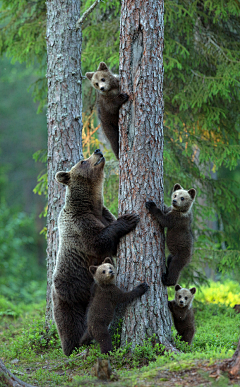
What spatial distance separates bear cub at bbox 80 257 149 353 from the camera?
486cm

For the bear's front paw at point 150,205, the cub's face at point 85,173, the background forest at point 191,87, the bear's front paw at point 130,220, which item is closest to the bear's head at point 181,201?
the bear's front paw at point 150,205

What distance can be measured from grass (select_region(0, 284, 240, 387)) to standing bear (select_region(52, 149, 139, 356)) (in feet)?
1.71

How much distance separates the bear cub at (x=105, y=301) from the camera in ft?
15.9

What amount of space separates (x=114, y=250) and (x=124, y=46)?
2.78m

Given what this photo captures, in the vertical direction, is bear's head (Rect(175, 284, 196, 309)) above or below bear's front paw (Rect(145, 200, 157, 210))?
below

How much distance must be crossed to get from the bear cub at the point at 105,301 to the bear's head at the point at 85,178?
1.38 metres

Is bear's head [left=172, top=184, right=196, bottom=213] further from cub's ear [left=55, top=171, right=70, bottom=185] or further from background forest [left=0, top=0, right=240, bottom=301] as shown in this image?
background forest [left=0, top=0, right=240, bottom=301]

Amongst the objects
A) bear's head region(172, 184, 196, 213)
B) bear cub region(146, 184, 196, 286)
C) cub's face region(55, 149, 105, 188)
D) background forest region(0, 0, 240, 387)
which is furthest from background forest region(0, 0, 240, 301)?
bear cub region(146, 184, 196, 286)

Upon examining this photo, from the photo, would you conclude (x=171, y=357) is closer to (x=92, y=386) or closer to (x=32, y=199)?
(x=92, y=386)

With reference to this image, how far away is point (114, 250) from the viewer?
19.0 feet

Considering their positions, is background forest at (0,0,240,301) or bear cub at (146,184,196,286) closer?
bear cub at (146,184,196,286)

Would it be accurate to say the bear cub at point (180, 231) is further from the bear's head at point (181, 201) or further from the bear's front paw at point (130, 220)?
the bear's front paw at point (130, 220)

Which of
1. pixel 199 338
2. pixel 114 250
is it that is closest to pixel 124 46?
pixel 114 250

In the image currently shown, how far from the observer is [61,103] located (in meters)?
7.47
